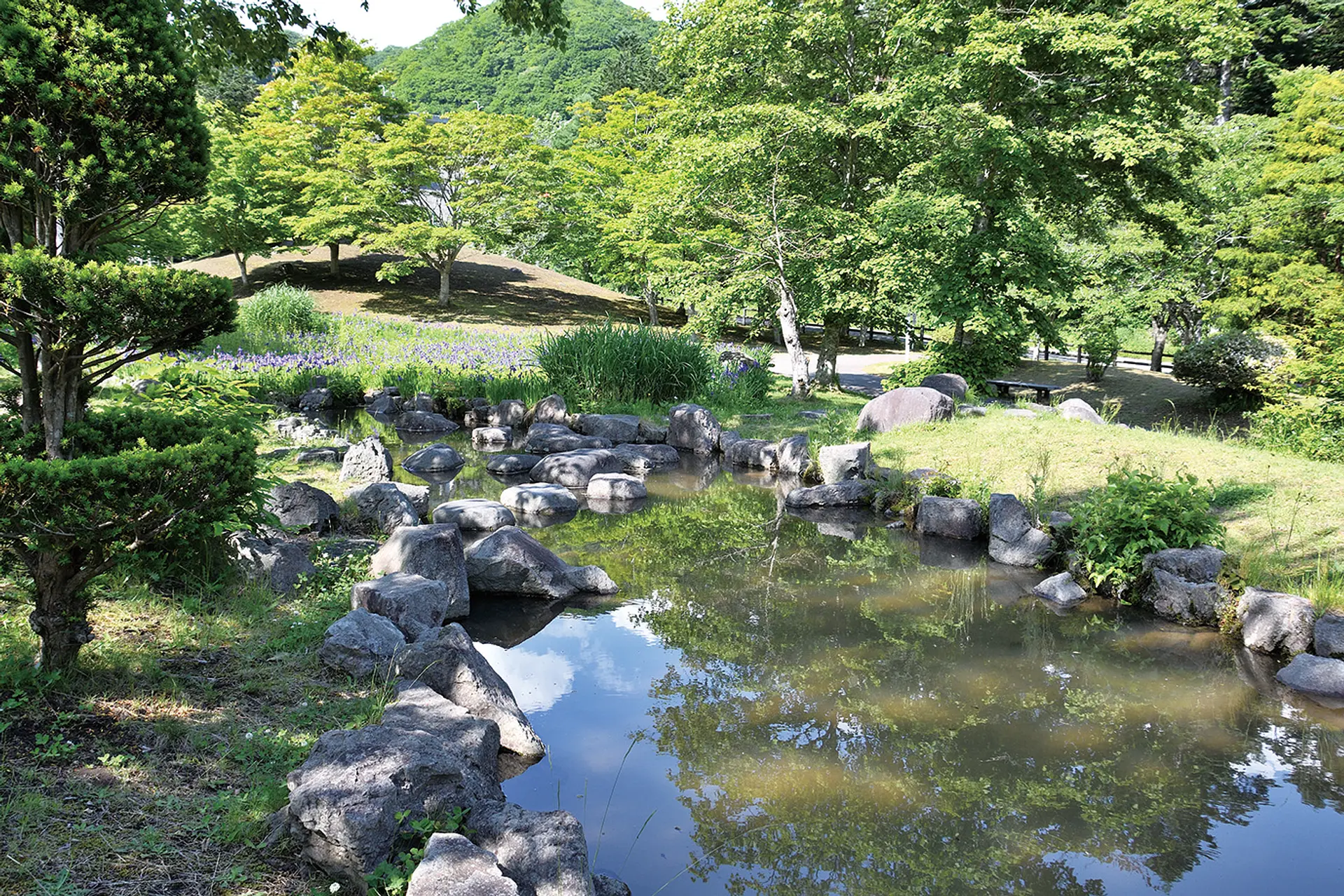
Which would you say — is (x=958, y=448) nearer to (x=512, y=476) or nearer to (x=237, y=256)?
(x=512, y=476)

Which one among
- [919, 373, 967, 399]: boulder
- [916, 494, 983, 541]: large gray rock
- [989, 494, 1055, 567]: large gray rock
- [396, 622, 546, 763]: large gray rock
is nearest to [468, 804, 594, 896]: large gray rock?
[396, 622, 546, 763]: large gray rock

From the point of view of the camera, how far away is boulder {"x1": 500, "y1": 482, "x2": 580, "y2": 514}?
840cm

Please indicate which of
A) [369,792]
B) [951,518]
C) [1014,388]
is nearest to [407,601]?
[369,792]

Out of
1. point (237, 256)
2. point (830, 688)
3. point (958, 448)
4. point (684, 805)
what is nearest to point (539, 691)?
point (684, 805)

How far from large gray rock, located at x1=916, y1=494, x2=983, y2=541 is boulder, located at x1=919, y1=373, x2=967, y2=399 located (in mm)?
5410

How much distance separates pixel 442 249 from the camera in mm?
27250

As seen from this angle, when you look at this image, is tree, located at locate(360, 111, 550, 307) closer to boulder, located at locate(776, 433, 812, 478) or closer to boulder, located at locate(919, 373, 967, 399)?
boulder, located at locate(919, 373, 967, 399)

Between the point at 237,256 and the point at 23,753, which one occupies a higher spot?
the point at 237,256

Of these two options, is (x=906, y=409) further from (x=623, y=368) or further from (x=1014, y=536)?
(x=623, y=368)

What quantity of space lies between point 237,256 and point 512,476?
2303 cm

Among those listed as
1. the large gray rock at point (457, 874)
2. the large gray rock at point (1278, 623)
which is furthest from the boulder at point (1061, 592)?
the large gray rock at point (457, 874)

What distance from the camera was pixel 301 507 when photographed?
241 inches

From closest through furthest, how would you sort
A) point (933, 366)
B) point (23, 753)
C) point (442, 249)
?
point (23, 753)
point (933, 366)
point (442, 249)

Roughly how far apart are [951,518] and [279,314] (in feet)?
54.0
